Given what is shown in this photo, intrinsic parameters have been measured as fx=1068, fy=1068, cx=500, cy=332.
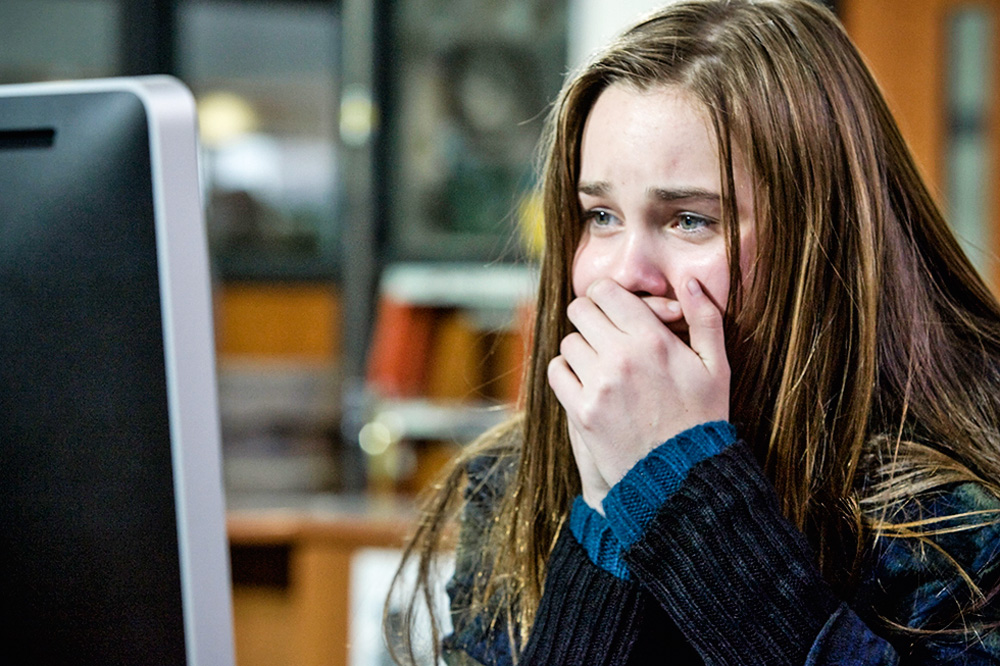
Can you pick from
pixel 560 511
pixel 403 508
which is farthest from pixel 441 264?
pixel 560 511

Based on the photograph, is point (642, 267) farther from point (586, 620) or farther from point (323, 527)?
point (323, 527)

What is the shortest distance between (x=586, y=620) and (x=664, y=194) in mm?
378

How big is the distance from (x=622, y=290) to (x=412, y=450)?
3066mm

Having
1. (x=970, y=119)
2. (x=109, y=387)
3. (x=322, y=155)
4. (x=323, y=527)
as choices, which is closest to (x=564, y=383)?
(x=109, y=387)

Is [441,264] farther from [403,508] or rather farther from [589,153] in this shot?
[589,153]

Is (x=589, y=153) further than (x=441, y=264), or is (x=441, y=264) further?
(x=441, y=264)

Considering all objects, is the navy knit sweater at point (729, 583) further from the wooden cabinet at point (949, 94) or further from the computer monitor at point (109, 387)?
the wooden cabinet at point (949, 94)

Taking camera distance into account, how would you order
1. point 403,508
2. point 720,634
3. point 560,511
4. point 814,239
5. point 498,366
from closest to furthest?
point 720,634 → point 814,239 → point 560,511 → point 403,508 → point 498,366

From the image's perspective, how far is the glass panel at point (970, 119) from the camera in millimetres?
3359

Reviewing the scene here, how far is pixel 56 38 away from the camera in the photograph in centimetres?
471

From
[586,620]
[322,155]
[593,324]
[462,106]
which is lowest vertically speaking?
[322,155]

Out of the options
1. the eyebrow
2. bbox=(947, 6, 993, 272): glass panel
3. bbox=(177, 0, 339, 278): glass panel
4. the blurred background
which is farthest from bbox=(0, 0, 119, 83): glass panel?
the eyebrow

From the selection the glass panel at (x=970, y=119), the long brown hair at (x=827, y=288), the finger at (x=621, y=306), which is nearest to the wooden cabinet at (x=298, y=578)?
the long brown hair at (x=827, y=288)

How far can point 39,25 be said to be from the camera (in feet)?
15.4
